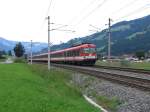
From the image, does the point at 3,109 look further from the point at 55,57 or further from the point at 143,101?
the point at 55,57

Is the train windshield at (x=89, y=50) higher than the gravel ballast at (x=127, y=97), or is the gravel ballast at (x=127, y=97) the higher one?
the train windshield at (x=89, y=50)

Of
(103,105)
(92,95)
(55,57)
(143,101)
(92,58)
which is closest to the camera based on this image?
(143,101)

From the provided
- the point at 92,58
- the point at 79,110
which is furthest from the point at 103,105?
the point at 92,58

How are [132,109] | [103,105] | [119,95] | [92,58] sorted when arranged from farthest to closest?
[92,58] → [119,95] → [103,105] → [132,109]

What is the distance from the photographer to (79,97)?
19.4 metres

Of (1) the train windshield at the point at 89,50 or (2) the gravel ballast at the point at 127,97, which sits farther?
(1) the train windshield at the point at 89,50

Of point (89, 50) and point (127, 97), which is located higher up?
point (89, 50)

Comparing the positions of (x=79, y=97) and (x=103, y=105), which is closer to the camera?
(x=103, y=105)

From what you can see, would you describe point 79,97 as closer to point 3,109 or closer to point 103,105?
point 103,105

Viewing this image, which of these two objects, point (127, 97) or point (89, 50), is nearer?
point (127, 97)

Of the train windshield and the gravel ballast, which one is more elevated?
the train windshield

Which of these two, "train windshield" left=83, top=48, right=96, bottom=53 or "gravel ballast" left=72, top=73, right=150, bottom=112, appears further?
"train windshield" left=83, top=48, right=96, bottom=53

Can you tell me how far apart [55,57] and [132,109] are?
67.0m

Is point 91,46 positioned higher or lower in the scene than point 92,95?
higher
